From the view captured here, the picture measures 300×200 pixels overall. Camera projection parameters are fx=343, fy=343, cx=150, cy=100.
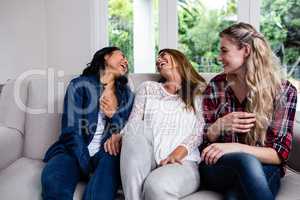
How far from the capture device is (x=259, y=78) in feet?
4.87

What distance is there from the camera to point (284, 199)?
1.30 meters

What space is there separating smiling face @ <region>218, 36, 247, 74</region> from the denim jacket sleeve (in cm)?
75

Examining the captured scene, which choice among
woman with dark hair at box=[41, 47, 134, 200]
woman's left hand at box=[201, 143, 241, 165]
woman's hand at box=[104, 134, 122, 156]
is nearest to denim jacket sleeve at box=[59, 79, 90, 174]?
woman with dark hair at box=[41, 47, 134, 200]

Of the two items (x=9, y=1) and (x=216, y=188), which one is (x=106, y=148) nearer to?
(x=216, y=188)

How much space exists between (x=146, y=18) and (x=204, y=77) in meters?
1.09

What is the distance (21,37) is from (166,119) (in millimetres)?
2224

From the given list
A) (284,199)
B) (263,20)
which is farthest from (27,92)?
(263,20)

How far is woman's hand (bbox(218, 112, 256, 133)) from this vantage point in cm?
148

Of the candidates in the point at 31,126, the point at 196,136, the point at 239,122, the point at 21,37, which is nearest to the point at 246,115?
the point at 239,122

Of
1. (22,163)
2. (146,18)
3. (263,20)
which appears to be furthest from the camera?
(146,18)

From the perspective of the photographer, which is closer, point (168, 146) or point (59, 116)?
point (168, 146)

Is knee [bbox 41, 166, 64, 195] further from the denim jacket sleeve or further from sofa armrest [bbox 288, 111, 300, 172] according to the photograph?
sofa armrest [bbox 288, 111, 300, 172]

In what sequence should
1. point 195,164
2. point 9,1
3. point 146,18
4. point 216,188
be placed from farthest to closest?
point 9,1 < point 146,18 < point 195,164 < point 216,188

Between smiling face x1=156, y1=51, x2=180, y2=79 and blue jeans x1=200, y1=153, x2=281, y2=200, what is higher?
smiling face x1=156, y1=51, x2=180, y2=79
